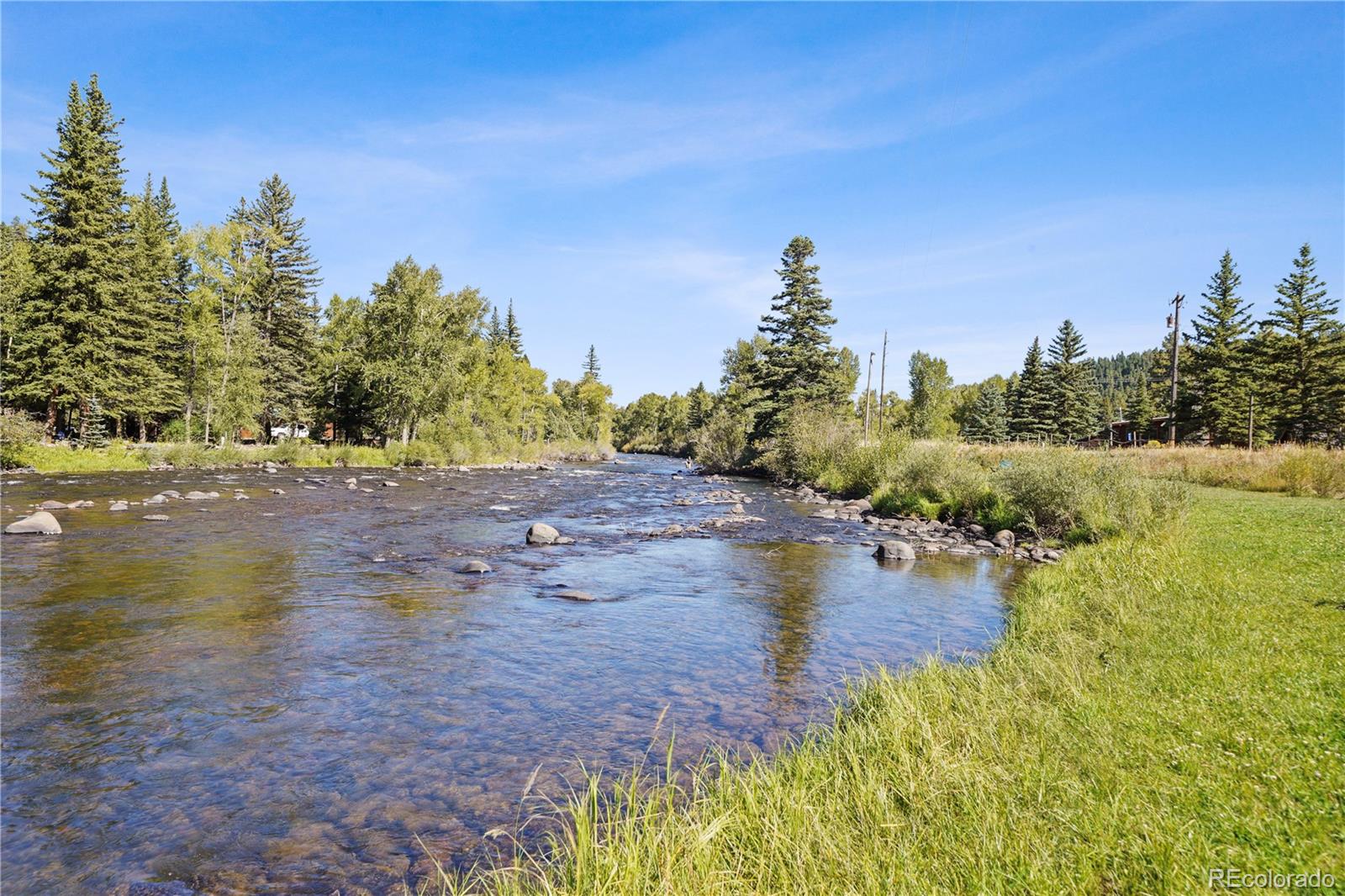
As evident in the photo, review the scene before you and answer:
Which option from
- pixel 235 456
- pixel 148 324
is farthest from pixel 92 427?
pixel 148 324

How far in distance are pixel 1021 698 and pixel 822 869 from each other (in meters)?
3.75

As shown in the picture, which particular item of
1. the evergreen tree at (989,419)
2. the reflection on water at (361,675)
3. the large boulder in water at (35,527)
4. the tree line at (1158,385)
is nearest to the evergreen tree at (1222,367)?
the tree line at (1158,385)

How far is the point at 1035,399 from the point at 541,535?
2615 inches

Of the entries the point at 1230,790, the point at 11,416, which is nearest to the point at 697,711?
the point at 1230,790

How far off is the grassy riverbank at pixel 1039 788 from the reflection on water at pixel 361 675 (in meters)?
1.32

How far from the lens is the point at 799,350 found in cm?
5634

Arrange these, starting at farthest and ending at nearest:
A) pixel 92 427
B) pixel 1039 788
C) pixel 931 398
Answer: pixel 931 398, pixel 92 427, pixel 1039 788

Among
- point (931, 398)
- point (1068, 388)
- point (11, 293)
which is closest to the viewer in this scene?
point (11, 293)

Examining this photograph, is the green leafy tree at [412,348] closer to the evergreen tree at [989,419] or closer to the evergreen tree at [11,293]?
the evergreen tree at [11,293]

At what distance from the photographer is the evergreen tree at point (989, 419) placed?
242 ft

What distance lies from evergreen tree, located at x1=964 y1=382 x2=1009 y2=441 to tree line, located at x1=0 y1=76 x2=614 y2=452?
5284 cm

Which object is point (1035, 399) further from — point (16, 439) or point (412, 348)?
point (16, 439)

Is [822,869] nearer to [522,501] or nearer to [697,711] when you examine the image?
[697,711]

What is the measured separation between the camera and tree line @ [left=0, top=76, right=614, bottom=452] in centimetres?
3916
